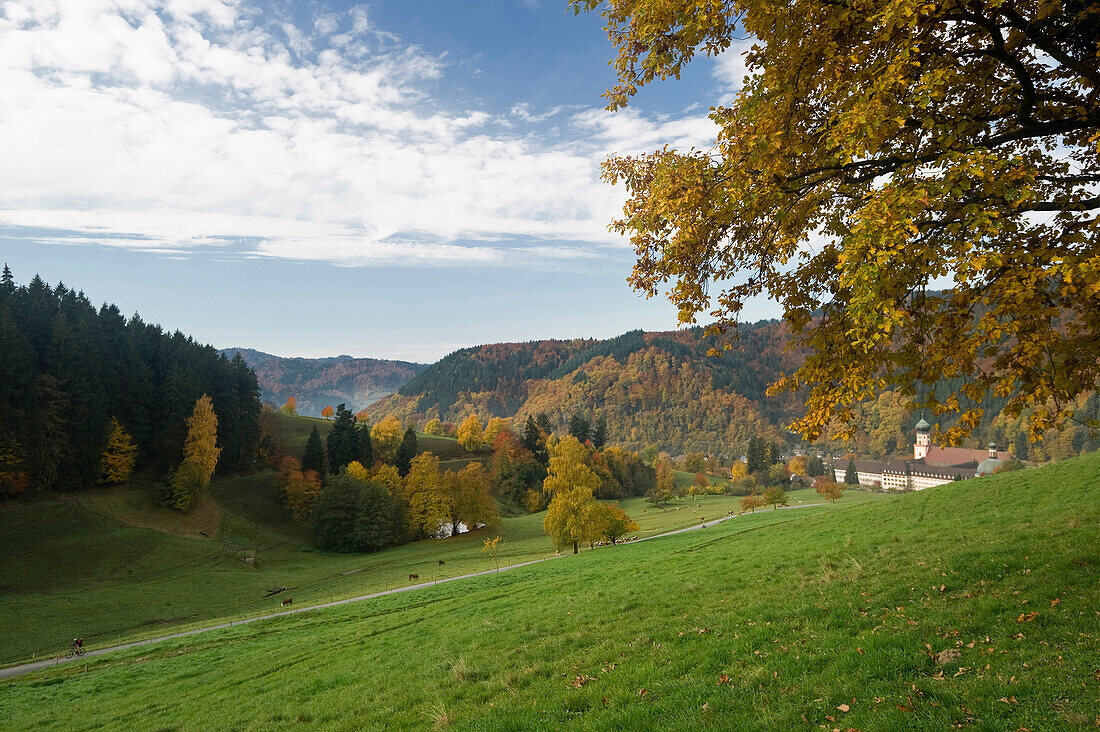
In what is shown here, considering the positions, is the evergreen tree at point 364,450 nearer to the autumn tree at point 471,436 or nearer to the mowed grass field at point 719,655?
the autumn tree at point 471,436

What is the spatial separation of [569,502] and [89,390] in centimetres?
5842

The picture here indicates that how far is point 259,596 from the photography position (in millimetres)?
40406

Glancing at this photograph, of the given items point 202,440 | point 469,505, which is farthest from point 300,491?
point 469,505

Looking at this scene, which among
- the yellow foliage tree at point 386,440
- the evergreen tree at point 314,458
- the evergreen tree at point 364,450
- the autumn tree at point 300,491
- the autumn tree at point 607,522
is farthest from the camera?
the yellow foliage tree at point 386,440

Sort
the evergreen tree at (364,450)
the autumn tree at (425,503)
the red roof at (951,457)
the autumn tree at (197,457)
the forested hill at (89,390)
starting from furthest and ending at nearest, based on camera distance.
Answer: the red roof at (951,457) → the evergreen tree at (364,450) → the autumn tree at (425,503) → the autumn tree at (197,457) → the forested hill at (89,390)

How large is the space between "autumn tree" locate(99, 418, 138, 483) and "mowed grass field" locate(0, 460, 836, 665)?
1.98m

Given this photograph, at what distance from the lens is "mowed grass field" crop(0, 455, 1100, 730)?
600cm

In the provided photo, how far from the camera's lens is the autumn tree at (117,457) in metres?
59.6

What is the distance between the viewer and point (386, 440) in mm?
99125

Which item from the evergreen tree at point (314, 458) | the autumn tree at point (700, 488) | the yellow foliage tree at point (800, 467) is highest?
the evergreen tree at point (314, 458)

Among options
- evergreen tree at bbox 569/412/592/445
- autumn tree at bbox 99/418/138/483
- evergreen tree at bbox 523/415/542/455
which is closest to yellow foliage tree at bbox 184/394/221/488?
autumn tree at bbox 99/418/138/483

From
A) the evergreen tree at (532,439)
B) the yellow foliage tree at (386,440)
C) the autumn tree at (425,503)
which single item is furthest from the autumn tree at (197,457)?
the evergreen tree at (532,439)

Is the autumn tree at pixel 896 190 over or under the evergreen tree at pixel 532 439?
over

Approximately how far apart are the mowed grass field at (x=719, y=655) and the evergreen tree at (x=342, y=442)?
214ft
